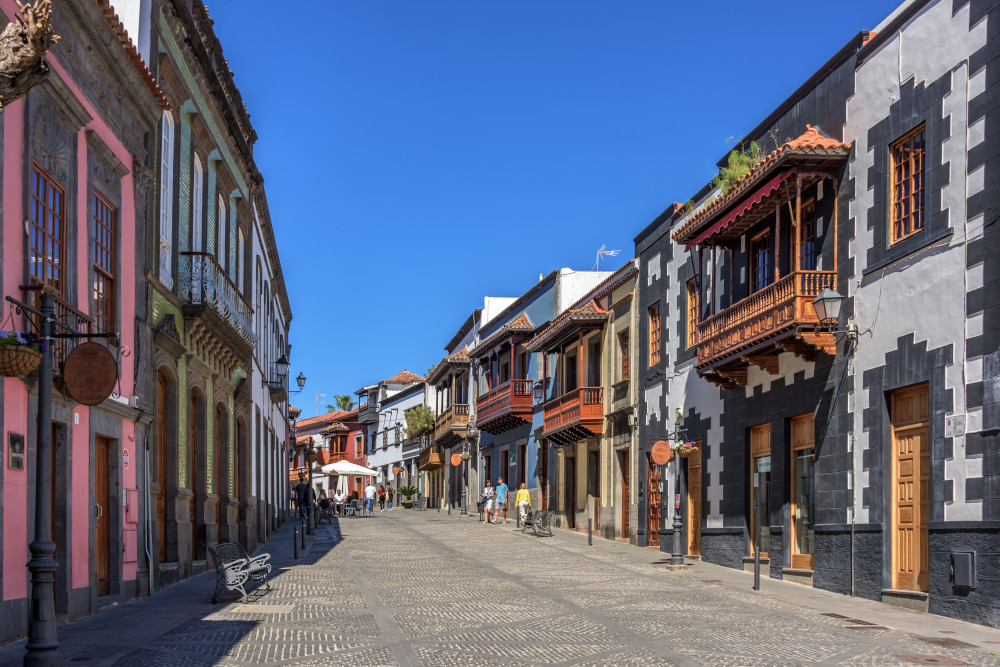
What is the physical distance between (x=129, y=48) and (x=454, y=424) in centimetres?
3789

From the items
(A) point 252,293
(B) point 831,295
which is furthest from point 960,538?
(A) point 252,293

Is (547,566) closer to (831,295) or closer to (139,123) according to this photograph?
(831,295)

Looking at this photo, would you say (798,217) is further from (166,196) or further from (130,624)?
(130,624)

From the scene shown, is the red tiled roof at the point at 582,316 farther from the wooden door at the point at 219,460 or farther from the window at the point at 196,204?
the window at the point at 196,204

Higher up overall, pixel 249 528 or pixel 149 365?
pixel 149 365

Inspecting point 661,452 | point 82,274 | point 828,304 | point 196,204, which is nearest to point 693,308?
point 661,452

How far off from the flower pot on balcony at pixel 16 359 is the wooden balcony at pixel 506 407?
98.6 ft

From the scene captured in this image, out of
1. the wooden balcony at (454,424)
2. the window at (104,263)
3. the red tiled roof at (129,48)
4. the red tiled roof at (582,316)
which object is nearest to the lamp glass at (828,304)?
the window at (104,263)

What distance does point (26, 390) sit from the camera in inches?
452

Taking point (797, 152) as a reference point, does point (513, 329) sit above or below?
below

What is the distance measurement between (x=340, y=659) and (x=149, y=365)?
7.73m

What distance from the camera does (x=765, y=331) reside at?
724 inches

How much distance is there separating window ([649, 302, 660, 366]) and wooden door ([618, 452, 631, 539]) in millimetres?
3687

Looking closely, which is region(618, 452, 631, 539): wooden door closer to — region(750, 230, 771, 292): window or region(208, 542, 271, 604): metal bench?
region(750, 230, 771, 292): window
